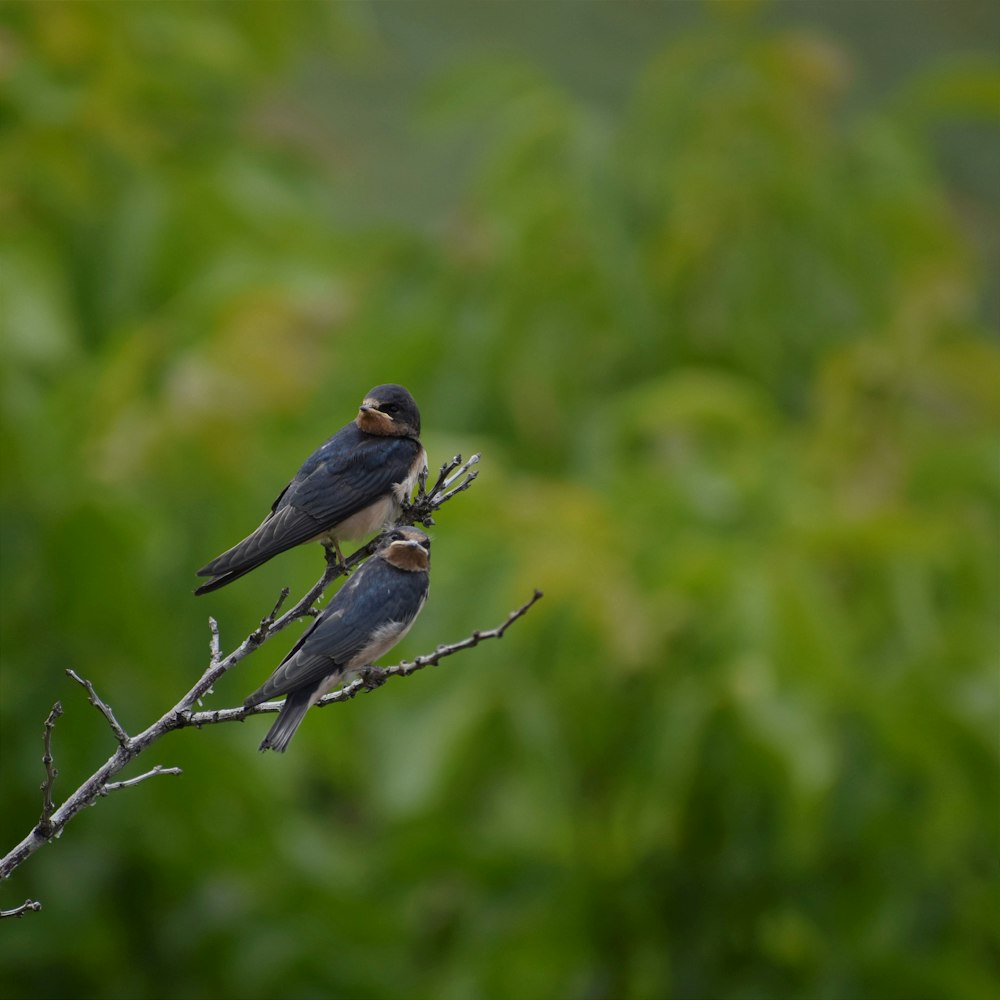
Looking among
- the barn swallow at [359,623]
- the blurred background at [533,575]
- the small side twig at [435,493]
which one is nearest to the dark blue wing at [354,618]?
the barn swallow at [359,623]

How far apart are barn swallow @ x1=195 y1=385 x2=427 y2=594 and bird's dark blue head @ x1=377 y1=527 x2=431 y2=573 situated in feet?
0.12

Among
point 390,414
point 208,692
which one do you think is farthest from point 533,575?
point 208,692

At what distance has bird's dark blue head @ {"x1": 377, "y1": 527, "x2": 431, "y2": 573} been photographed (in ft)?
6.98

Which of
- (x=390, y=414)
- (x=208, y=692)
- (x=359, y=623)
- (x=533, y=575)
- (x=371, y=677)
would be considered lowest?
(x=533, y=575)

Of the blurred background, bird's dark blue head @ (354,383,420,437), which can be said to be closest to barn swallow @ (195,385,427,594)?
bird's dark blue head @ (354,383,420,437)

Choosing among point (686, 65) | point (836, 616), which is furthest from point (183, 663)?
point (686, 65)

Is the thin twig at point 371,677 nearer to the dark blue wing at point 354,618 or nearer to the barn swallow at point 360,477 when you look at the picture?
the dark blue wing at point 354,618

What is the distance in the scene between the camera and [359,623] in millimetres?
2105

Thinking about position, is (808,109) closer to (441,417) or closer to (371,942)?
(441,417)

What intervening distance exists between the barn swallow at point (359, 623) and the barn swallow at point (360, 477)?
0.23 ft

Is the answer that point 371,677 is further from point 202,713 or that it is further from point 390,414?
point 202,713

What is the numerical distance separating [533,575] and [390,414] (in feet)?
10.8

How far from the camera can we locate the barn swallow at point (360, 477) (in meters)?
1.94

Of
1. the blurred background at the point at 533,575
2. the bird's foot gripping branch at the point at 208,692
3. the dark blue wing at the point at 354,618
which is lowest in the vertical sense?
the blurred background at the point at 533,575
